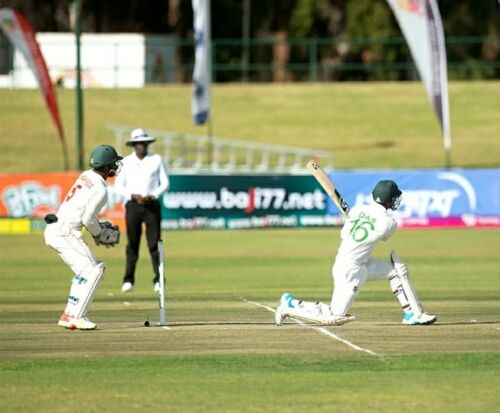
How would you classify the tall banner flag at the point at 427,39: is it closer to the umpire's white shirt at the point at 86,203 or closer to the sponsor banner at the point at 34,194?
the sponsor banner at the point at 34,194

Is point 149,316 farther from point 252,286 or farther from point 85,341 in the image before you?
point 252,286

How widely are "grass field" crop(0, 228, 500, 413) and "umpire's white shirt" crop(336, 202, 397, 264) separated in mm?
756

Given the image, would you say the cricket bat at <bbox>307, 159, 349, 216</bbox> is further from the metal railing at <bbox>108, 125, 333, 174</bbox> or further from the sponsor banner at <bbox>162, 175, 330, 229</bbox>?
the metal railing at <bbox>108, 125, 333, 174</bbox>

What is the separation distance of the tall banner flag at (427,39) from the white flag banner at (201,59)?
7557mm

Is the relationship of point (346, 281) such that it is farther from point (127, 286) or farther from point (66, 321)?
point (127, 286)

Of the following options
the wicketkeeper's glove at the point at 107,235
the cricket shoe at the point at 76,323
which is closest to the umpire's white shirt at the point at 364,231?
the wicketkeeper's glove at the point at 107,235

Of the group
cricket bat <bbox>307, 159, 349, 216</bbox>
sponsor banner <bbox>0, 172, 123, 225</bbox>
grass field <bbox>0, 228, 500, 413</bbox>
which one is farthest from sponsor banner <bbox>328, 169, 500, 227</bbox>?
cricket bat <bbox>307, 159, 349, 216</bbox>

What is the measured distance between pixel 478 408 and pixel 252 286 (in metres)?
11.5

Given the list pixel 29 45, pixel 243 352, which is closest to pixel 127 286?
pixel 243 352

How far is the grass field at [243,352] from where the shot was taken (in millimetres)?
10250

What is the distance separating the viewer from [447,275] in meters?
23.2

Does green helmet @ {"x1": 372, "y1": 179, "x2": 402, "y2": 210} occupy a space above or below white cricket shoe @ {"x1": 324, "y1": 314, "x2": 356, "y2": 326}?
above

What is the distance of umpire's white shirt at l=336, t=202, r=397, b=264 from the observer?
13609 millimetres

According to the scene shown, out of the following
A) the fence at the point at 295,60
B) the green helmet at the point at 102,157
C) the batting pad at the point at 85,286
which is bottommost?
the fence at the point at 295,60
